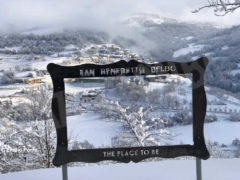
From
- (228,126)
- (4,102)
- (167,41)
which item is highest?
(167,41)

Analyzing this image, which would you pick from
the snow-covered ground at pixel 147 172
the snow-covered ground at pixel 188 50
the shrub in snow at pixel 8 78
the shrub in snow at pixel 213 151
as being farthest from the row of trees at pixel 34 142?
the snow-covered ground at pixel 188 50

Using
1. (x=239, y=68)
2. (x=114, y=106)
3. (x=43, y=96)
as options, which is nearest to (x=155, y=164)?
(x=114, y=106)

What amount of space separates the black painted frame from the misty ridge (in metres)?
27.9

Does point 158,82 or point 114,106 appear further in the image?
point 158,82

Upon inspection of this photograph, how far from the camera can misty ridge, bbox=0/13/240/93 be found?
3378 cm

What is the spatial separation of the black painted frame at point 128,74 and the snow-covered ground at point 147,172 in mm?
593

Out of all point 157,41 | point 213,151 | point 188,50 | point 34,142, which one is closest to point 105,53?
point 157,41

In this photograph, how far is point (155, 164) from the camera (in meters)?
3.20

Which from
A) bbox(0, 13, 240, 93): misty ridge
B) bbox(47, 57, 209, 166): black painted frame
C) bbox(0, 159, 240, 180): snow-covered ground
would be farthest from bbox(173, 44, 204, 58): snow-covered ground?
bbox(47, 57, 209, 166): black painted frame

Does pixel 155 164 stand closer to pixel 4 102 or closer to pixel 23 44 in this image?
pixel 4 102

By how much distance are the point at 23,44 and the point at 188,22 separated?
78.2ft

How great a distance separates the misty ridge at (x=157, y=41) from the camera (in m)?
33.8

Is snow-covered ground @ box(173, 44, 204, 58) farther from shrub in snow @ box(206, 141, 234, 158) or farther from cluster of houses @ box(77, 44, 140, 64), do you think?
shrub in snow @ box(206, 141, 234, 158)

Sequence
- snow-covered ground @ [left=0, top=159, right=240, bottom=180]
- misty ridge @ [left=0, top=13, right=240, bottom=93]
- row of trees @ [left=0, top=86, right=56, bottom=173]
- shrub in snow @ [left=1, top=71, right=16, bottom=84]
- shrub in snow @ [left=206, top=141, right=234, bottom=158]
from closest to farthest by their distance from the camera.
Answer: snow-covered ground @ [left=0, top=159, right=240, bottom=180]
row of trees @ [left=0, top=86, right=56, bottom=173]
shrub in snow @ [left=206, top=141, right=234, bottom=158]
shrub in snow @ [left=1, top=71, right=16, bottom=84]
misty ridge @ [left=0, top=13, right=240, bottom=93]
